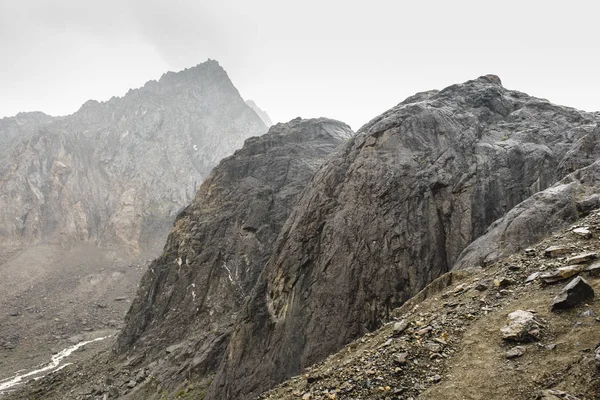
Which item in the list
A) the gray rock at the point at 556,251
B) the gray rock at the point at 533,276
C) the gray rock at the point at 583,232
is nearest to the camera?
the gray rock at the point at 533,276

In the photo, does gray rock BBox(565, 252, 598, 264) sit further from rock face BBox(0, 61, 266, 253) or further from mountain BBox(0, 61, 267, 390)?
rock face BBox(0, 61, 266, 253)

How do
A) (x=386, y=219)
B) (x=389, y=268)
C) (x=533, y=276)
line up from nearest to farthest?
(x=533, y=276) < (x=389, y=268) < (x=386, y=219)

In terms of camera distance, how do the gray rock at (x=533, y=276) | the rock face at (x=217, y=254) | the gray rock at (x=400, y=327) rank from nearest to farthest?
the gray rock at (x=533, y=276) < the gray rock at (x=400, y=327) < the rock face at (x=217, y=254)

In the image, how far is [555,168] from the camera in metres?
20.3

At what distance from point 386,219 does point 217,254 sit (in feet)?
70.8

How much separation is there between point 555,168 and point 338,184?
13.4 m

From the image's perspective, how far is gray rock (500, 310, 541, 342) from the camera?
7.51 m

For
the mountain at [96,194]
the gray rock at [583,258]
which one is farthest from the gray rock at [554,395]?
the mountain at [96,194]

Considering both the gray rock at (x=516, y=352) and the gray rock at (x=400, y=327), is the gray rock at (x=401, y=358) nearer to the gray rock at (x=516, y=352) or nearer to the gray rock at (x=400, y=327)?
the gray rock at (x=400, y=327)

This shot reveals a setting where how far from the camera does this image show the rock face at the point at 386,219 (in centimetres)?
1884

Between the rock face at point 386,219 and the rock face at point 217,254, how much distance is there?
29.2ft

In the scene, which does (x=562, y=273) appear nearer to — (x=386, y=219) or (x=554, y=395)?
(x=554, y=395)

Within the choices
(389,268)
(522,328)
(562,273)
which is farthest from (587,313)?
(389,268)

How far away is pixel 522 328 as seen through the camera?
7.69 metres
